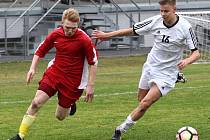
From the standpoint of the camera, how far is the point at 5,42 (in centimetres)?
3138

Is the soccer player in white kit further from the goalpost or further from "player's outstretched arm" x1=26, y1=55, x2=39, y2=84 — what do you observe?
the goalpost

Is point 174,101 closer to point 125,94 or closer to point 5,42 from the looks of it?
point 125,94

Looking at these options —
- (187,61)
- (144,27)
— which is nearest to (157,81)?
(187,61)

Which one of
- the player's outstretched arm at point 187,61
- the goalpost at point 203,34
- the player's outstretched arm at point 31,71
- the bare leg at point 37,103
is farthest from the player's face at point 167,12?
the goalpost at point 203,34

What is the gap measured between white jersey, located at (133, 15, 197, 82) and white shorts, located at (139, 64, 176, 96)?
37 mm

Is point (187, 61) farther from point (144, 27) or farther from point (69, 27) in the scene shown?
point (69, 27)

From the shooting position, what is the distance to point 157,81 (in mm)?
11250

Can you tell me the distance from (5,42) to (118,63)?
A: 5.14 metres

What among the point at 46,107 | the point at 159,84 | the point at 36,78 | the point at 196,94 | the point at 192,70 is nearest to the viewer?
the point at 159,84

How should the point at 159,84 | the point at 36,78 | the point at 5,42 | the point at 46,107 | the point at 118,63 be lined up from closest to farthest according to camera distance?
the point at 159,84
the point at 46,107
the point at 36,78
the point at 118,63
the point at 5,42

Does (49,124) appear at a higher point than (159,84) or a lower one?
lower

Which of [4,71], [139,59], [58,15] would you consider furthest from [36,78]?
[58,15]

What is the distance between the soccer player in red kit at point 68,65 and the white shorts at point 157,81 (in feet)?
2.82

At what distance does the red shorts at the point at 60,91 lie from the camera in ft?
36.4
